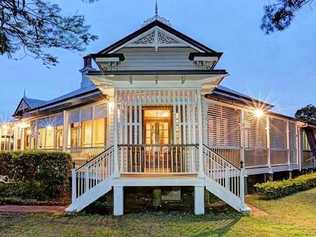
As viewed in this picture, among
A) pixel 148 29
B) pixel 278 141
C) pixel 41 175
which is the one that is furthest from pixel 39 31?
pixel 278 141

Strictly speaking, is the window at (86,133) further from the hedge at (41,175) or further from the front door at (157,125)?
the front door at (157,125)

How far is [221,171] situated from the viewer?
13.7m

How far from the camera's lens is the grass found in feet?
32.2

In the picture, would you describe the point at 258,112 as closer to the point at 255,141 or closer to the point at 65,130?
the point at 255,141

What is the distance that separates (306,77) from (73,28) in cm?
7447

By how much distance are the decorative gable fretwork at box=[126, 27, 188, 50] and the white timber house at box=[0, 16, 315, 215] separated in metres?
0.04

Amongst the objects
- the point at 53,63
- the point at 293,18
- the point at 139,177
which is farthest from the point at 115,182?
the point at 293,18

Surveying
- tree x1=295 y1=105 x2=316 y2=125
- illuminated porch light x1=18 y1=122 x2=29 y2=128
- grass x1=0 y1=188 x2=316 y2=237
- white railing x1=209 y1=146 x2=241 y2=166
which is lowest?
grass x1=0 y1=188 x2=316 y2=237

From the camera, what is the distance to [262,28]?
31.6 ft

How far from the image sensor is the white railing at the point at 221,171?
13.0m

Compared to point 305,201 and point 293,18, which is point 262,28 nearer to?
point 293,18

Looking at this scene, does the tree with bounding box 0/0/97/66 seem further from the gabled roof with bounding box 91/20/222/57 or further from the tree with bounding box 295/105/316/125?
the tree with bounding box 295/105/316/125

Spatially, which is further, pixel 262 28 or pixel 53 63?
pixel 53 63

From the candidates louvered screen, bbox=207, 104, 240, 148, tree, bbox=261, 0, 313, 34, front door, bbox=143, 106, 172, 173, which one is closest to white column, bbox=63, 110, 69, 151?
front door, bbox=143, 106, 172, 173
